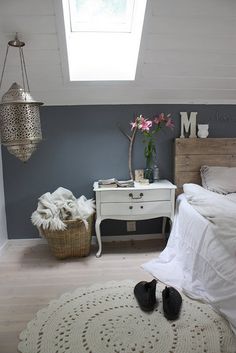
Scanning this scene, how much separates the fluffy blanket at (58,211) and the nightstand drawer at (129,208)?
17cm

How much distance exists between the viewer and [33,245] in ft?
9.90

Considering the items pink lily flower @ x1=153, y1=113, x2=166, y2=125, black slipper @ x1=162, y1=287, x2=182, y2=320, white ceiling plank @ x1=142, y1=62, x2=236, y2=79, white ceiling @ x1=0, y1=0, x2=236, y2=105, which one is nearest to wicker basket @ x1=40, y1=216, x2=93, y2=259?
black slipper @ x1=162, y1=287, x2=182, y2=320

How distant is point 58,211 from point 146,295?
1151mm

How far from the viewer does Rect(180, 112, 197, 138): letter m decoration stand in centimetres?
293

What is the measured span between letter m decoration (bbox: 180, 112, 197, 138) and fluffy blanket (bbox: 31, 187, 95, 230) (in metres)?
1.31

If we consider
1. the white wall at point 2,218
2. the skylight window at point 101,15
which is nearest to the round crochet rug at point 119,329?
the white wall at point 2,218

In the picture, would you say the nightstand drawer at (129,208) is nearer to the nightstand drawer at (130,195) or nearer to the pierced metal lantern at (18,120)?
the nightstand drawer at (130,195)

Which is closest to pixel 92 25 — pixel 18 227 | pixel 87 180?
pixel 87 180

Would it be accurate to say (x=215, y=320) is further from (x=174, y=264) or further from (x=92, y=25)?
(x=92, y=25)

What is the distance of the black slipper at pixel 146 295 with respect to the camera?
5.94 ft

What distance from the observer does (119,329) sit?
1641 millimetres

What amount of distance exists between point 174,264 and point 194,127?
146cm

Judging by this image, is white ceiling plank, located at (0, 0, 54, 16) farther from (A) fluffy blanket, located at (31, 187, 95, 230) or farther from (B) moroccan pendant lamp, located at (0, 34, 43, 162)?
(A) fluffy blanket, located at (31, 187, 95, 230)

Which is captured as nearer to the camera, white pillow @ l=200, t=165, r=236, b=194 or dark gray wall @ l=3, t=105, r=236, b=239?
white pillow @ l=200, t=165, r=236, b=194
